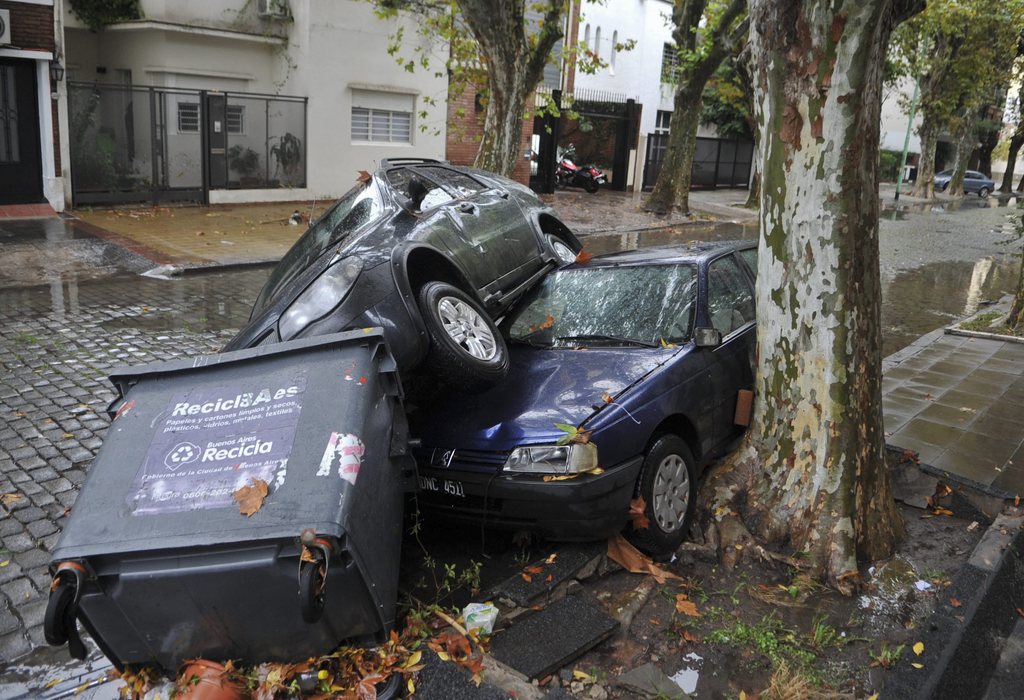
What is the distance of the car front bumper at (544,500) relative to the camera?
4203 millimetres

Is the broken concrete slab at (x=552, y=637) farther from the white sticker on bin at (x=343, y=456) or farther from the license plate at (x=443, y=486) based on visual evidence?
the white sticker on bin at (x=343, y=456)

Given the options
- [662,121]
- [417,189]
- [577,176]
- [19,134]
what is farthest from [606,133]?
[417,189]

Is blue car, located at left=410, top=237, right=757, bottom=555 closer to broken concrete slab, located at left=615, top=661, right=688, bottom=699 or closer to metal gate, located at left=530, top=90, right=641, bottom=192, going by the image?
broken concrete slab, located at left=615, top=661, right=688, bottom=699

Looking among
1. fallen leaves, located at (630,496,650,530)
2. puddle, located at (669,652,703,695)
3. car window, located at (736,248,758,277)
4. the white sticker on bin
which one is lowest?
puddle, located at (669,652,703,695)

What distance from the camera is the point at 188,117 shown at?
1770cm

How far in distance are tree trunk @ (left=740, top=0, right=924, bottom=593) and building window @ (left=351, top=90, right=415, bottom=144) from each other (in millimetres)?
17146

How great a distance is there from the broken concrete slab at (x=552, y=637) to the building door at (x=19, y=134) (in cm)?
1517

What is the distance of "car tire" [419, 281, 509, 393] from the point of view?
15.3 feet

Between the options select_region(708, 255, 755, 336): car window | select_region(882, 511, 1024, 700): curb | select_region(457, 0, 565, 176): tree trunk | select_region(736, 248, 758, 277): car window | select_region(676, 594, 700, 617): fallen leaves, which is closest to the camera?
select_region(882, 511, 1024, 700): curb

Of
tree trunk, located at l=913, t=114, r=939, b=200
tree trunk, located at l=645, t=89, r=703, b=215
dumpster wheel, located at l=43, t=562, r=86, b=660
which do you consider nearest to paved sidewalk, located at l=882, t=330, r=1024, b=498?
dumpster wheel, located at l=43, t=562, r=86, b=660

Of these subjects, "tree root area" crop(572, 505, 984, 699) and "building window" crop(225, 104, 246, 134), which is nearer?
"tree root area" crop(572, 505, 984, 699)

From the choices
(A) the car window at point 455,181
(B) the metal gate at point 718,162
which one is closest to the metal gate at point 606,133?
(B) the metal gate at point 718,162

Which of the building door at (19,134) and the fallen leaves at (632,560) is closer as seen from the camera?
the fallen leaves at (632,560)

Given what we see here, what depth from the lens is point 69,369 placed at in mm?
7473
